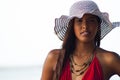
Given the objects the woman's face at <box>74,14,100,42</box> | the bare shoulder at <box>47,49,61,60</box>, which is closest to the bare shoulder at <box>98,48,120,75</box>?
the woman's face at <box>74,14,100,42</box>

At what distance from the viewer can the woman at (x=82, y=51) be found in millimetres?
2889

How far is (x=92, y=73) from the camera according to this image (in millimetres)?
2900

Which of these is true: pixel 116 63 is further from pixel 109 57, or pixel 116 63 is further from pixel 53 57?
pixel 53 57

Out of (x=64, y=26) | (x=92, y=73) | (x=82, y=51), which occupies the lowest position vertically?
(x=92, y=73)

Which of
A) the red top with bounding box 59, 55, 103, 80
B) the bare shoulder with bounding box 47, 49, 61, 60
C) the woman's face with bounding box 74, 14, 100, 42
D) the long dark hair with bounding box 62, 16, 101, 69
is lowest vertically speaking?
the red top with bounding box 59, 55, 103, 80

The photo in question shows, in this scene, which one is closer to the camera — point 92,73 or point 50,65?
point 92,73

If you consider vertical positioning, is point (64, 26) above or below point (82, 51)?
above

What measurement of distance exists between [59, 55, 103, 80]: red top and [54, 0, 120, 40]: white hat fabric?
0.22 meters

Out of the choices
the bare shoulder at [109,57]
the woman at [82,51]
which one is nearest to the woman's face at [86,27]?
the woman at [82,51]

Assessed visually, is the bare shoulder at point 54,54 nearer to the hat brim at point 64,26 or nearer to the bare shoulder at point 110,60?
the hat brim at point 64,26

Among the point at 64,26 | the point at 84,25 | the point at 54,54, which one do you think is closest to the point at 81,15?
the point at 84,25

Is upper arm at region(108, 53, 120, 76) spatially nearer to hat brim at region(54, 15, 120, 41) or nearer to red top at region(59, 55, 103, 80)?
red top at region(59, 55, 103, 80)

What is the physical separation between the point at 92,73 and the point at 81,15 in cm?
33

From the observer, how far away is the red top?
2.90 meters
